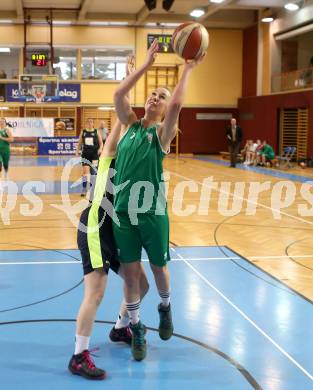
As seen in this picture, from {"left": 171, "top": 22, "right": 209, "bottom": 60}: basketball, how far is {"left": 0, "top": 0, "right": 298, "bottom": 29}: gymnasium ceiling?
21400mm

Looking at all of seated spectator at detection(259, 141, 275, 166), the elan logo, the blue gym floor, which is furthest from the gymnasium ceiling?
the blue gym floor

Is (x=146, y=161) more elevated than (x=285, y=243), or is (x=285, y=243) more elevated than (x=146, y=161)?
(x=146, y=161)

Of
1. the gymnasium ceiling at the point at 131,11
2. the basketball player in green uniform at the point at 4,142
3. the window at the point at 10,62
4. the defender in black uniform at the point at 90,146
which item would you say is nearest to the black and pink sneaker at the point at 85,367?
the defender in black uniform at the point at 90,146

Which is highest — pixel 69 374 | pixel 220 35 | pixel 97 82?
pixel 220 35

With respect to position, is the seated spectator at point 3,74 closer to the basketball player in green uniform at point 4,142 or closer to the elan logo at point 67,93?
the elan logo at point 67,93

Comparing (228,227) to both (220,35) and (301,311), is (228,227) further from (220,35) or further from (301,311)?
(220,35)

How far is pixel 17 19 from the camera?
26.9 metres

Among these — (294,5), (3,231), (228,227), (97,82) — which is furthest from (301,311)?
(97,82)

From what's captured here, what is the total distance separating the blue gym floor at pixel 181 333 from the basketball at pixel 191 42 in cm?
209

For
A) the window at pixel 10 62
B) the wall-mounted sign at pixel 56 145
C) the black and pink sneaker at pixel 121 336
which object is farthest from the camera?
the window at pixel 10 62

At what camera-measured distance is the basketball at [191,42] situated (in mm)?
3639

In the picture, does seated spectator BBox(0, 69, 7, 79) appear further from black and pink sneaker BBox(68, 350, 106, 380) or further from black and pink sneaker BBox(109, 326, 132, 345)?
black and pink sneaker BBox(68, 350, 106, 380)

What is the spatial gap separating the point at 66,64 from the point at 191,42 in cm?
2574

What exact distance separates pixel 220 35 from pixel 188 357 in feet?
90.3
